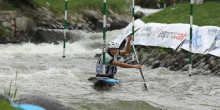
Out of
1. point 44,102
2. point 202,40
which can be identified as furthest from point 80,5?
point 44,102

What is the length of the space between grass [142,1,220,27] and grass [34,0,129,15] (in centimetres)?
755

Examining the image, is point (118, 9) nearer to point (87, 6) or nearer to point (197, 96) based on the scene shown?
point (87, 6)

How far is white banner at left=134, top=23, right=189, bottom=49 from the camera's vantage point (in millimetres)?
13466

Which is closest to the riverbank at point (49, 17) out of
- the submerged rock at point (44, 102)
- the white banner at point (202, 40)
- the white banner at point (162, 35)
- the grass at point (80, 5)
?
the grass at point (80, 5)

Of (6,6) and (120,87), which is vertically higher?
(6,6)

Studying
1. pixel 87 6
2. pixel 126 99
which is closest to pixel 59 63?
pixel 126 99

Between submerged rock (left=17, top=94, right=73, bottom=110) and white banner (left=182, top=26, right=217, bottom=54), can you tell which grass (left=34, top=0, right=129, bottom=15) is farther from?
submerged rock (left=17, top=94, right=73, bottom=110)

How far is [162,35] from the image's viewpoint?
47.1 feet

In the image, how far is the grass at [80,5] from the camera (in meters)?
24.5

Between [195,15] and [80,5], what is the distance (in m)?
11.4

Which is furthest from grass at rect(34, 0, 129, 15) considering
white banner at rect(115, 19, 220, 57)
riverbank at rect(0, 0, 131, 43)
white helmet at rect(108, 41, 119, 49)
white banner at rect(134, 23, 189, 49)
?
white helmet at rect(108, 41, 119, 49)

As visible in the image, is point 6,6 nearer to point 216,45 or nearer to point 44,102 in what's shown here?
point 216,45

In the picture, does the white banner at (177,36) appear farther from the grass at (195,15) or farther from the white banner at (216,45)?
the grass at (195,15)

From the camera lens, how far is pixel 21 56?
16125 mm
